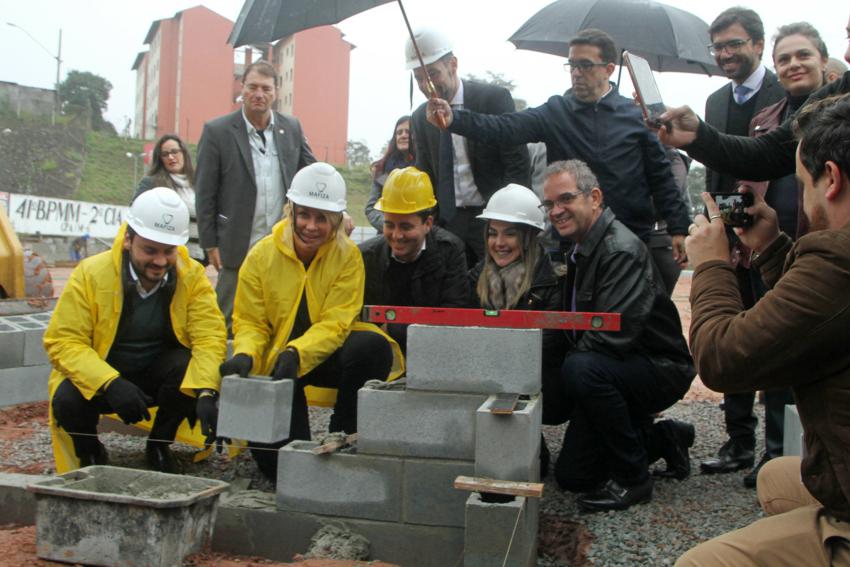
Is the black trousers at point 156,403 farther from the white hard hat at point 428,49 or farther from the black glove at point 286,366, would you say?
the white hard hat at point 428,49

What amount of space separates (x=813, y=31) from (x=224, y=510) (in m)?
3.56

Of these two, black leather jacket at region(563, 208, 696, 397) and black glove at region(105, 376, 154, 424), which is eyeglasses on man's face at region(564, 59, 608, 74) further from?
black glove at region(105, 376, 154, 424)

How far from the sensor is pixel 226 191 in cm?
530

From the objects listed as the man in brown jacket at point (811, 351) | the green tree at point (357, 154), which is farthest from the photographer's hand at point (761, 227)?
the green tree at point (357, 154)

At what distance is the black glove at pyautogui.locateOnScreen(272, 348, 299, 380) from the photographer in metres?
3.81

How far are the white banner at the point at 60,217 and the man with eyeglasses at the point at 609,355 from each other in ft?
81.7

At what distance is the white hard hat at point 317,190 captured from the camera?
4145 mm

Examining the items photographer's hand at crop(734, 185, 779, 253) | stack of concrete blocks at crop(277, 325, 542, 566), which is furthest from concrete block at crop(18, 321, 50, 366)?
photographer's hand at crop(734, 185, 779, 253)

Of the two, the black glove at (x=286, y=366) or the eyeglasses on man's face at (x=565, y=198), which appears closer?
the black glove at (x=286, y=366)

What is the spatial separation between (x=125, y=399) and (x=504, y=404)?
69.3 inches

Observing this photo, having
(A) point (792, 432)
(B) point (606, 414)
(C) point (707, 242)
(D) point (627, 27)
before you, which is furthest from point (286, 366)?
(D) point (627, 27)

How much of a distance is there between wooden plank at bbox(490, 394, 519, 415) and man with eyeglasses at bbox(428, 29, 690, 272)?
1.62 meters

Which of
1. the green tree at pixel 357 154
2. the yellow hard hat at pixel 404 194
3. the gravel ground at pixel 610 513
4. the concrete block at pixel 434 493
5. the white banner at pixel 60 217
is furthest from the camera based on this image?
the green tree at pixel 357 154

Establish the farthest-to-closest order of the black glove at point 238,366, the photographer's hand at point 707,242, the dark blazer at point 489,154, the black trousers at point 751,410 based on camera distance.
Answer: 1. the dark blazer at point 489,154
2. the black trousers at point 751,410
3. the black glove at point 238,366
4. the photographer's hand at point 707,242
